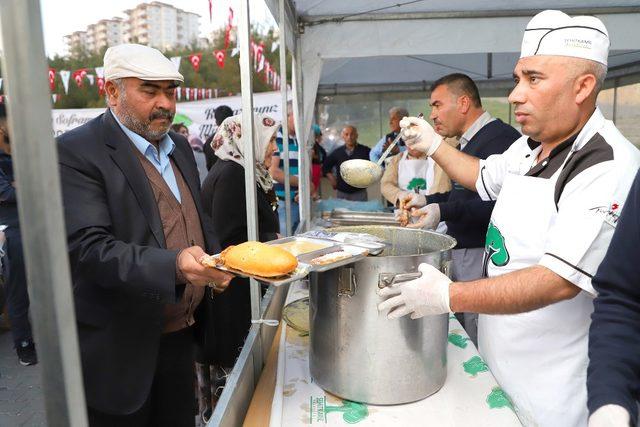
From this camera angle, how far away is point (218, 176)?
2.20 meters

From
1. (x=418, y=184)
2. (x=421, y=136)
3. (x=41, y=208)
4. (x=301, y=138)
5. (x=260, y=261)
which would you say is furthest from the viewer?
(x=301, y=138)

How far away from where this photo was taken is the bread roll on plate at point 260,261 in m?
0.82

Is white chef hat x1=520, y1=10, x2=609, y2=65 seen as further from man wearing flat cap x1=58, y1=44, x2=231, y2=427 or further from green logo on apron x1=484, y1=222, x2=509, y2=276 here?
man wearing flat cap x1=58, y1=44, x2=231, y2=427

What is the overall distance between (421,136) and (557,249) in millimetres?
902

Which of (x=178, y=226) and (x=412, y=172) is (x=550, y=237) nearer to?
(x=178, y=226)

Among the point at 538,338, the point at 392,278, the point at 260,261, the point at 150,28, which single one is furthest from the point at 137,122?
the point at 150,28

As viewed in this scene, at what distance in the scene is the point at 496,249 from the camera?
1.32 metres

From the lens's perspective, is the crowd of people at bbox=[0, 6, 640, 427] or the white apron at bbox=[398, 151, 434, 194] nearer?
the crowd of people at bbox=[0, 6, 640, 427]

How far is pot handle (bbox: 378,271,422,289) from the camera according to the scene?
95 cm

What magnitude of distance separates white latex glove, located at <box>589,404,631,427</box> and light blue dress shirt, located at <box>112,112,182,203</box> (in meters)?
1.20

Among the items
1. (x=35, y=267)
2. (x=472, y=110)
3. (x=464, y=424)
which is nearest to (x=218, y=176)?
(x=472, y=110)

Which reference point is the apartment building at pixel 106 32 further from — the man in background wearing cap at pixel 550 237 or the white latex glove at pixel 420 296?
the white latex glove at pixel 420 296

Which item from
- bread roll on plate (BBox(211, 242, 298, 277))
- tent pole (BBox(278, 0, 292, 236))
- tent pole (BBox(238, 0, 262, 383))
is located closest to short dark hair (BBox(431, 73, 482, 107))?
tent pole (BBox(278, 0, 292, 236))

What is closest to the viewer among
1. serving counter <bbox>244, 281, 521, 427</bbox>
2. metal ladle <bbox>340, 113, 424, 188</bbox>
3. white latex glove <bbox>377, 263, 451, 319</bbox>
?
white latex glove <bbox>377, 263, 451, 319</bbox>
